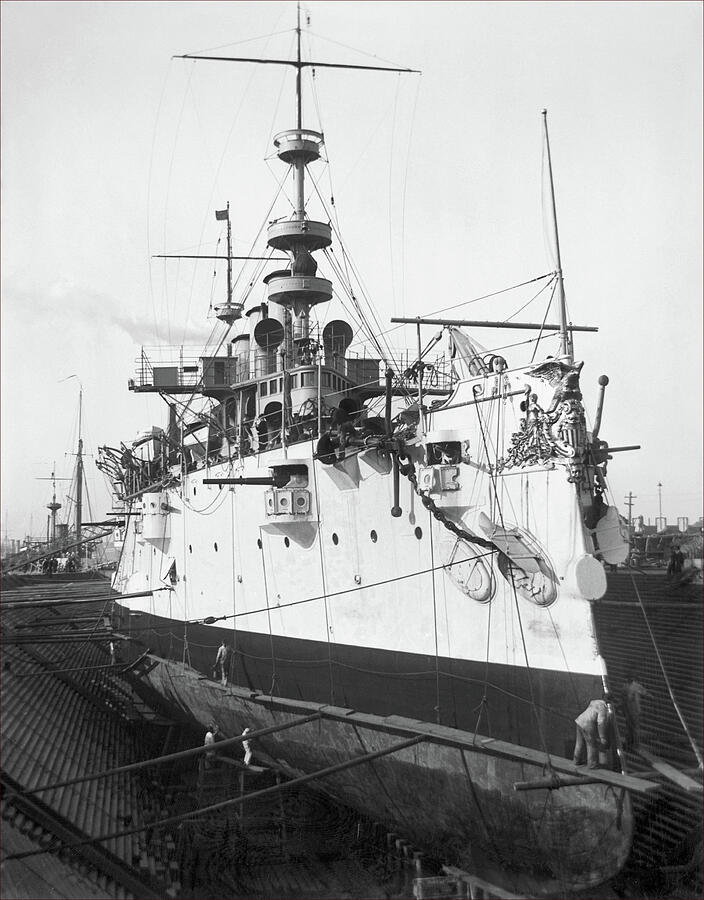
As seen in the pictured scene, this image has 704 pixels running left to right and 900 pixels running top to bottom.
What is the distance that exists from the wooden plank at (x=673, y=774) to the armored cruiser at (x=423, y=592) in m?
0.50

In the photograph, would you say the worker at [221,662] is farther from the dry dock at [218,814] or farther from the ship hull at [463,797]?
the dry dock at [218,814]

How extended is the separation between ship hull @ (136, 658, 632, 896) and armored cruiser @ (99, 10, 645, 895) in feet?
0.11

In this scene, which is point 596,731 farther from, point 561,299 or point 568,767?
point 561,299

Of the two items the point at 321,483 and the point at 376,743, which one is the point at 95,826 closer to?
the point at 376,743

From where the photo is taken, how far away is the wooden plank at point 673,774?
8.96 meters

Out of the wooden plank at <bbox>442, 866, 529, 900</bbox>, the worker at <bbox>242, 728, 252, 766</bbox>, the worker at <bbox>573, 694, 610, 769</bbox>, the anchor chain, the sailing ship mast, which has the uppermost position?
the sailing ship mast

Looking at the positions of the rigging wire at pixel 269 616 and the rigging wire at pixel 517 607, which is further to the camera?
the rigging wire at pixel 269 616

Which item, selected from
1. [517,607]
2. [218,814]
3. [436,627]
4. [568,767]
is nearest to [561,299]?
[517,607]

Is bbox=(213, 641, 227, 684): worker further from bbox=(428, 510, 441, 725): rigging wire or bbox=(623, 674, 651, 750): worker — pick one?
bbox=(623, 674, 651, 750): worker

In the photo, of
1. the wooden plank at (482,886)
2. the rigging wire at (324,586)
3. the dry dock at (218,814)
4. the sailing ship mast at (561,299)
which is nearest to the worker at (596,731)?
the dry dock at (218,814)

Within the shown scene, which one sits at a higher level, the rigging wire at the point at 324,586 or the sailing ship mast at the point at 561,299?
the sailing ship mast at the point at 561,299

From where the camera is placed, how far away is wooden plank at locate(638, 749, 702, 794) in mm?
8961

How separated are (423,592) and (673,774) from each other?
4.63m

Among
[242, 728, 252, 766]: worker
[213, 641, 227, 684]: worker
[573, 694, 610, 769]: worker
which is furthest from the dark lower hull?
[242, 728, 252, 766]: worker
